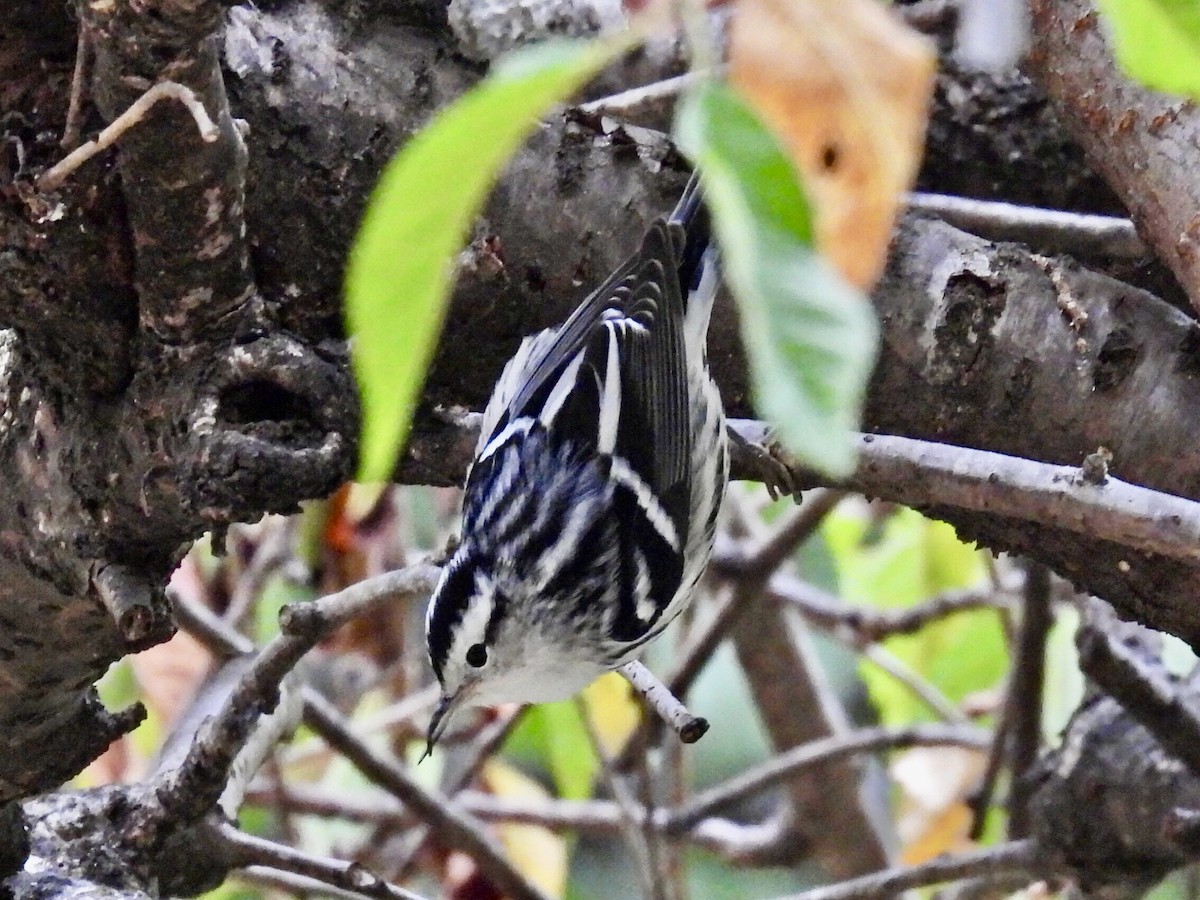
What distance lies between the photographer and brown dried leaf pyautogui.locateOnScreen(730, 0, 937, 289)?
36 cm

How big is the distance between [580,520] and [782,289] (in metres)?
1.39

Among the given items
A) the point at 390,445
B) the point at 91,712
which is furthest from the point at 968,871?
the point at 390,445

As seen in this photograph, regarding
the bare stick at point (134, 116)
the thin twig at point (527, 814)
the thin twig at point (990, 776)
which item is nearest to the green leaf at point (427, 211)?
the bare stick at point (134, 116)

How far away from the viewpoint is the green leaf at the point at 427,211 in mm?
349

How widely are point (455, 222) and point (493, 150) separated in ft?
0.07

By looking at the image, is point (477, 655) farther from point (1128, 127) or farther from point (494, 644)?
point (1128, 127)

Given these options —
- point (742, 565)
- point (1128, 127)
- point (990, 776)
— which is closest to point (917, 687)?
point (990, 776)

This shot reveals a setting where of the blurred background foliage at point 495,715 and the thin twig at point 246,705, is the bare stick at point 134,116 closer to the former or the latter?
the thin twig at point 246,705

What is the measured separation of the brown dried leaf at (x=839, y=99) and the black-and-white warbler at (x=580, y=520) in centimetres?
121

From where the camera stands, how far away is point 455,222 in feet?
1.18

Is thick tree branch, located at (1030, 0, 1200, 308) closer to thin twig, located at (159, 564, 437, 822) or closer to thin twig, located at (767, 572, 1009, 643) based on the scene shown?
thin twig, located at (159, 564, 437, 822)

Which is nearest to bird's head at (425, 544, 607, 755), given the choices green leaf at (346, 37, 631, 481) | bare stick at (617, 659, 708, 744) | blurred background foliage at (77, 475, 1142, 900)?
blurred background foliage at (77, 475, 1142, 900)

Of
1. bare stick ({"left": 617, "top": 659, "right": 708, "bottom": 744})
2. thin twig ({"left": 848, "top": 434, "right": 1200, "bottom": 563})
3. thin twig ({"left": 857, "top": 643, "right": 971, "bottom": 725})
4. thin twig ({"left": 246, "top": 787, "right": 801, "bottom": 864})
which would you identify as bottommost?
thin twig ({"left": 246, "top": 787, "right": 801, "bottom": 864})

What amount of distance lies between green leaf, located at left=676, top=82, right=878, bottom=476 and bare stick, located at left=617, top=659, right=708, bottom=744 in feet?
2.44
